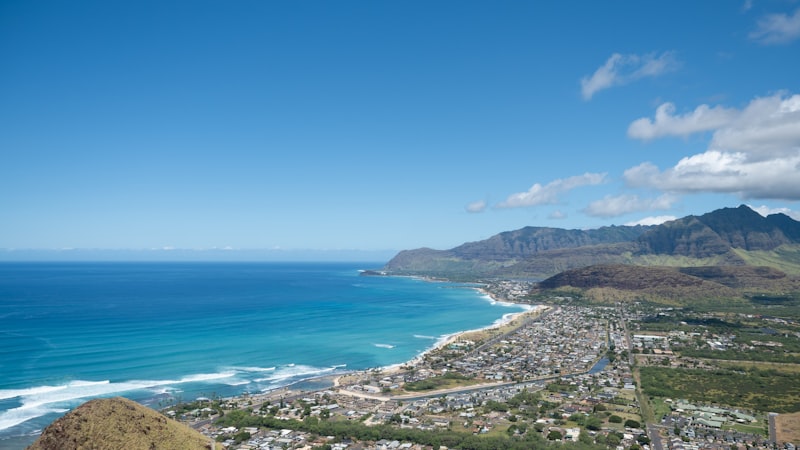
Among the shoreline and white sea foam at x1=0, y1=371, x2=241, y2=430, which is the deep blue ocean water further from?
the shoreline

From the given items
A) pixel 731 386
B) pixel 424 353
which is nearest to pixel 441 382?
pixel 424 353

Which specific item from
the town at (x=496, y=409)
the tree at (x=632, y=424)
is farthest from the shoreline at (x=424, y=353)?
the tree at (x=632, y=424)

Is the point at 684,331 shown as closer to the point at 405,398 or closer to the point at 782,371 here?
the point at 782,371

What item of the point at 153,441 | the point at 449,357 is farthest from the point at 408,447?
the point at 449,357

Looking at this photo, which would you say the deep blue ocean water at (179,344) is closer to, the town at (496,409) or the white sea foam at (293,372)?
the white sea foam at (293,372)

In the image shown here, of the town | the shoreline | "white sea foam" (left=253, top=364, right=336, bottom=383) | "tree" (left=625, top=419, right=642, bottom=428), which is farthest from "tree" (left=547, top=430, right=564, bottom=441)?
"white sea foam" (left=253, top=364, right=336, bottom=383)
